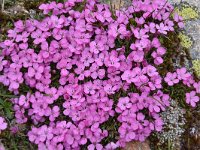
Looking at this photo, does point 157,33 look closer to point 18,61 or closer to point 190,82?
point 190,82

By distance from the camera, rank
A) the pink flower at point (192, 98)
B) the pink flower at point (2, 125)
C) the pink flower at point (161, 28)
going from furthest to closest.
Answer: the pink flower at point (161, 28) < the pink flower at point (192, 98) < the pink flower at point (2, 125)

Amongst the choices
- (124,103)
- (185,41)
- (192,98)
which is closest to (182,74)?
(192,98)

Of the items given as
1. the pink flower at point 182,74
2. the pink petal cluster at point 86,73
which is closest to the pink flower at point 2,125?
the pink petal cluster at point 86,73

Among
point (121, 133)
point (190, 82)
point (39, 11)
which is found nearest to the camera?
point (121, 133)

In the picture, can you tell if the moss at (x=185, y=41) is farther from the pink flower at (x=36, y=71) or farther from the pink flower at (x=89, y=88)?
the pink flower at (x=36, y=71)

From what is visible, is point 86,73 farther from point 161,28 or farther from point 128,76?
point 161,28

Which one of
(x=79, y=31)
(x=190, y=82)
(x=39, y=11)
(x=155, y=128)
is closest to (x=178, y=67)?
(x=190, y=82)
